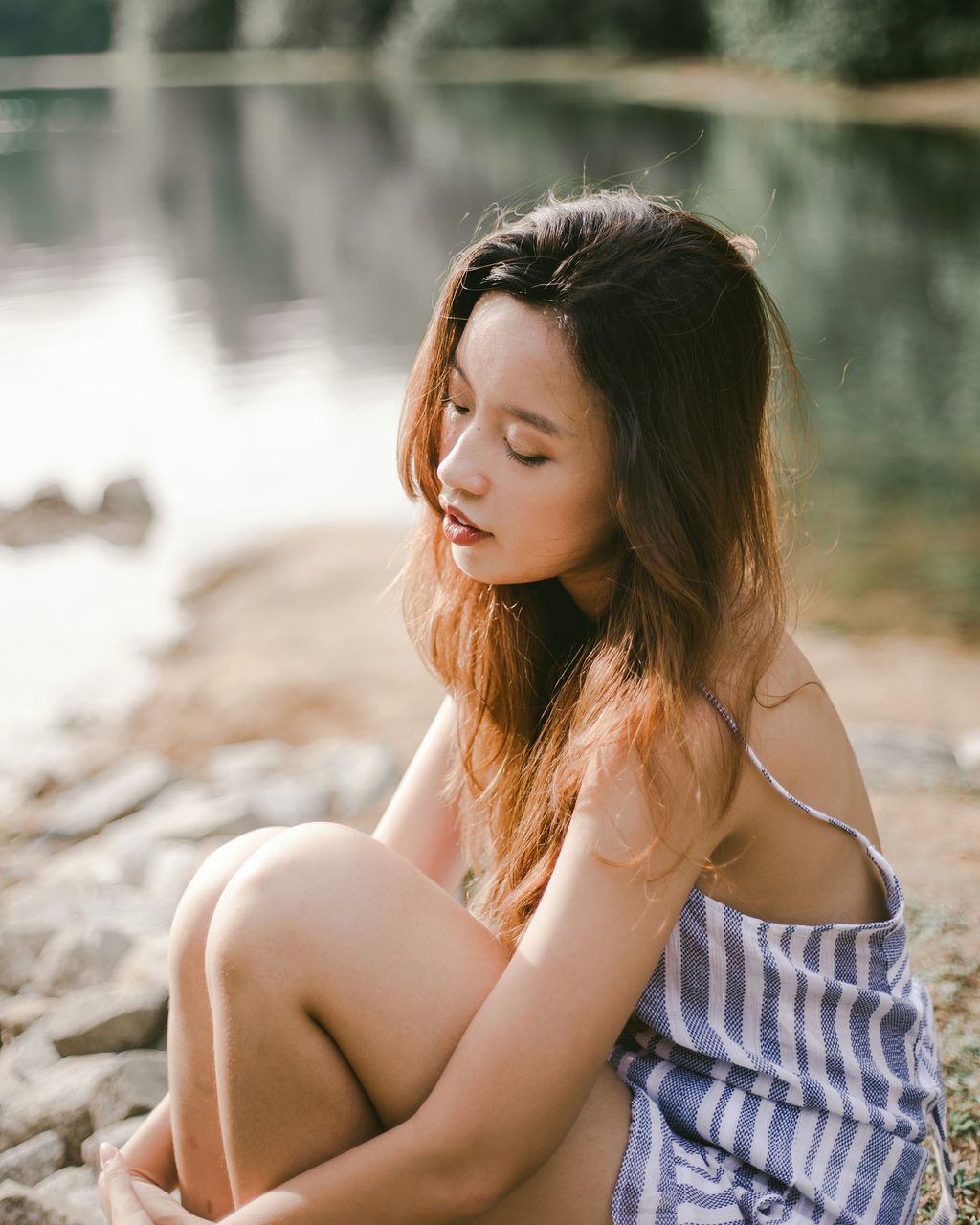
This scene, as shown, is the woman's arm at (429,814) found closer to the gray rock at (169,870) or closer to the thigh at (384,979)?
the thigh at (384,979)

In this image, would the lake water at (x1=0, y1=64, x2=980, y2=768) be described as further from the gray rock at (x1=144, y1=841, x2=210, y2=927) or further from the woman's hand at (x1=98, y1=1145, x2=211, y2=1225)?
the gray rock at (x1=144, y1=841, x2=210, y2=927)

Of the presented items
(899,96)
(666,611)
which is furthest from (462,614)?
(899,96)

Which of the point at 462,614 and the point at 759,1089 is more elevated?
the point at 462,614

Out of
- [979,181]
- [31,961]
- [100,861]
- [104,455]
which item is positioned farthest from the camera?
[979,181]

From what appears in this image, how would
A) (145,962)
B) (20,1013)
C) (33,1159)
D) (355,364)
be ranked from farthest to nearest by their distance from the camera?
(355,364), (145,962), (20,1013), (33,1159)

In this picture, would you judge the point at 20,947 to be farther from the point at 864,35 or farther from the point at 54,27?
the point at 54,27

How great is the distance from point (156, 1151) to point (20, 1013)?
962 millimetres

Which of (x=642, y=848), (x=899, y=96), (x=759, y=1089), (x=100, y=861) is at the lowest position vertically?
(x=100, y=861)

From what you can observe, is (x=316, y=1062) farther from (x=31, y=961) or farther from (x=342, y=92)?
(x=342, y=92)

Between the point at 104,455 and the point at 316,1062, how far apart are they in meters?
7.07

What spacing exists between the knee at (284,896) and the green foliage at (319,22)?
3874 cm

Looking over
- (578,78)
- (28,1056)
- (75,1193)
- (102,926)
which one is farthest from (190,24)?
(75,1193)

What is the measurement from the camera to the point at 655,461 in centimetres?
140

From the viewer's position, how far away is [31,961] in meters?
2.79
